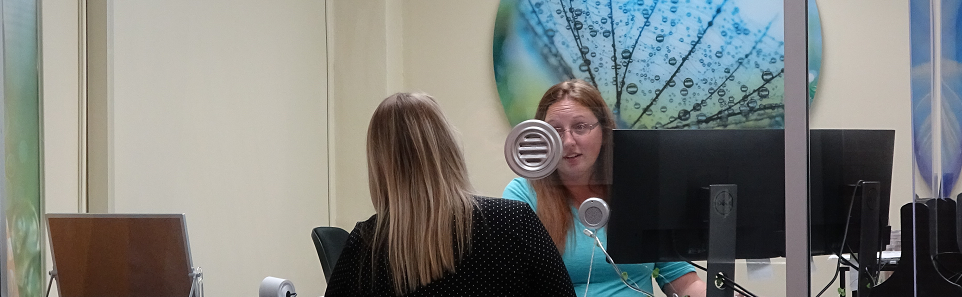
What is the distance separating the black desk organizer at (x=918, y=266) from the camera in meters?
1.46

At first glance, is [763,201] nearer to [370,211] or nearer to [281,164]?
[370,211]

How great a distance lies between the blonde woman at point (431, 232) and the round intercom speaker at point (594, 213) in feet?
0.66

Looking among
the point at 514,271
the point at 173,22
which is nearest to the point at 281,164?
the point at 173,22

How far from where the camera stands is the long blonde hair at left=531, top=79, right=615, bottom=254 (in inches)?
72.1

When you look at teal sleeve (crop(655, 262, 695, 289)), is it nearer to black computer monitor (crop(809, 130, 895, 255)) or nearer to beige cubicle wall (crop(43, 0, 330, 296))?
black computer monitor (crop(809, 130, 895, 255))

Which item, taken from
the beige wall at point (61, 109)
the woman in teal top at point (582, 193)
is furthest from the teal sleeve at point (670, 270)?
the beige wall at point (61, 109)

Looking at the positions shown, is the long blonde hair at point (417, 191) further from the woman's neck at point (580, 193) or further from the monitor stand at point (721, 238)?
the monitor stand at point (721, 238)

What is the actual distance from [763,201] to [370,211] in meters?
1.09

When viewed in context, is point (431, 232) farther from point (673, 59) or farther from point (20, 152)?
point (20, 152)

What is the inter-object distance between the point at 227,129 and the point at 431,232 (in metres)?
1.43

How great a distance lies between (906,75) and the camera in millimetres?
1551

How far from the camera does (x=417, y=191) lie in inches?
63.1

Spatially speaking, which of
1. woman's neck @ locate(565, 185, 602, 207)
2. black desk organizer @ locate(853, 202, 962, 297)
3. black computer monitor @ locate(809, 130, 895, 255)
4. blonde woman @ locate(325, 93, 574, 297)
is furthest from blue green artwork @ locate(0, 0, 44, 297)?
black desk organizer @ locate(853, 202, 962, 297)

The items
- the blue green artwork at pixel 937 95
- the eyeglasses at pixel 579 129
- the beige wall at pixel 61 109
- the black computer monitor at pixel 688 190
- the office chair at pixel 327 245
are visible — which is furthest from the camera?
the beige wall at pixel 61 109
